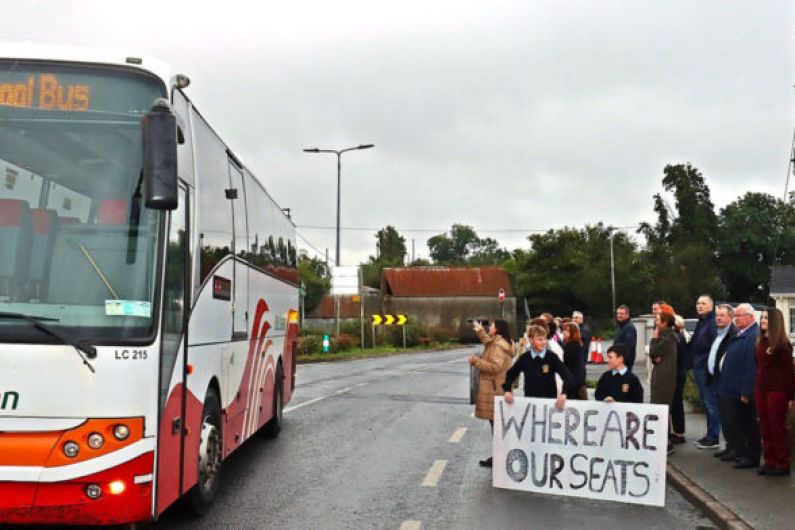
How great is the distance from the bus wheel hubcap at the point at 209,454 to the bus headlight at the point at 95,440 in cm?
182

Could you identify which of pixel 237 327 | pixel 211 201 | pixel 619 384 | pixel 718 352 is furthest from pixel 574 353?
pixel 211 201

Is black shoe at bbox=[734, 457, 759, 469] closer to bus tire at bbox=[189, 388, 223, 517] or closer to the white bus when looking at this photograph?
bus tire at bbox=[189, 388, 223, 517]

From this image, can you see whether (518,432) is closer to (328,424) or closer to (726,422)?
(726,422)

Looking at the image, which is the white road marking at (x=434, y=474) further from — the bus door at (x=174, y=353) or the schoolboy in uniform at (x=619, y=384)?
the bus door at (x=174, y=353)

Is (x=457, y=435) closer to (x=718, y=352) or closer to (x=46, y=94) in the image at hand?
(x=718, y=352)

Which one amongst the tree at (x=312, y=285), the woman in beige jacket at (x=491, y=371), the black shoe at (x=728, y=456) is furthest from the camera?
the tree at (x=312, y=285)

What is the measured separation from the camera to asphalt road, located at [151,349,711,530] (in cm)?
738

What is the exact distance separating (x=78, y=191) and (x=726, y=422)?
24.7 ft

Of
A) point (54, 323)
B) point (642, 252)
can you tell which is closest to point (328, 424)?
point (54, 323)

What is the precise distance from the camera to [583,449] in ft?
27.7

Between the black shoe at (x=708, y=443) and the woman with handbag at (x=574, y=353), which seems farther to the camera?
the woman with handbag at (x=574, y=353)

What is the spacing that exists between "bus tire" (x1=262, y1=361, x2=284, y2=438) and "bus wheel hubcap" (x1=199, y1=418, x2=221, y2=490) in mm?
4130

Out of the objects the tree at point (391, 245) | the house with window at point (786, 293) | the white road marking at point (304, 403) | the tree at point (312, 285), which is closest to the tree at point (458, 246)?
the tree at point (391, 245)

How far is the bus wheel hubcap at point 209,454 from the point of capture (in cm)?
730
